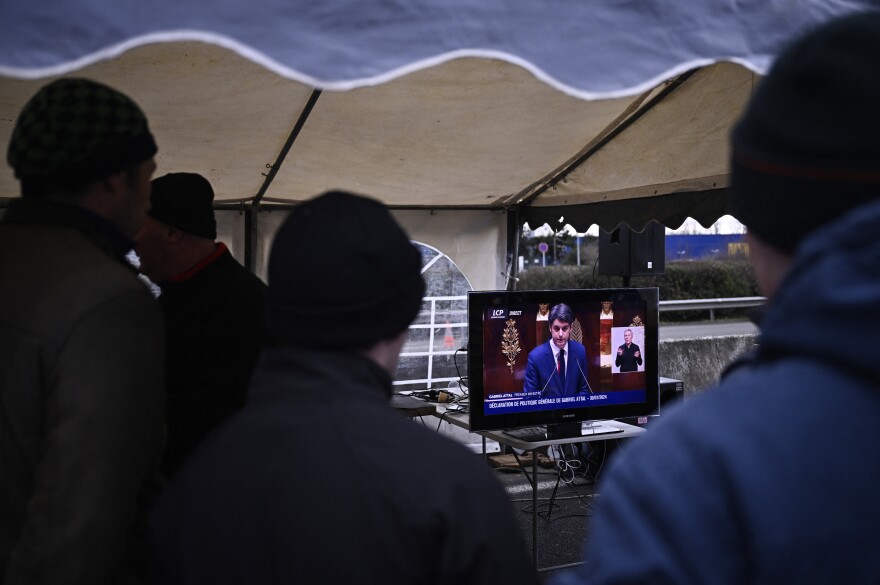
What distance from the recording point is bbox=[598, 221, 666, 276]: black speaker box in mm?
8016

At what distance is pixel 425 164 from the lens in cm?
464

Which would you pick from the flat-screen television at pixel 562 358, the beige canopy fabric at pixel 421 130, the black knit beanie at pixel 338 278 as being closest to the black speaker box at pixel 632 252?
the beige canopy fabric at pixel 421 130

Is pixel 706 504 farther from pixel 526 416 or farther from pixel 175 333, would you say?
pixel 526 416

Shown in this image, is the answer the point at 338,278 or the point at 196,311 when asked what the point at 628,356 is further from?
the point at 338,278

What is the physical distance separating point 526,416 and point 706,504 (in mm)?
3527

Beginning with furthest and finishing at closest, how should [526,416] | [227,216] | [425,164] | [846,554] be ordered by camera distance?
[227,216], [425,164], [526,416], [846,554]

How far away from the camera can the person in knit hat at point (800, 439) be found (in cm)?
63

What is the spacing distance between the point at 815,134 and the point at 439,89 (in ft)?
9.16

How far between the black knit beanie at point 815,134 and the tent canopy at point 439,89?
88cm

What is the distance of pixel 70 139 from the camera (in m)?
1.59

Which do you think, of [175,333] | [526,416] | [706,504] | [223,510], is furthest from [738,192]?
[526,416]

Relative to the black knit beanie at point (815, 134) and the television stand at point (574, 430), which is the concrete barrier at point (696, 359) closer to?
the television stand at point (574, 430)

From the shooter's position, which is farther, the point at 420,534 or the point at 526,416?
the point at 526,416

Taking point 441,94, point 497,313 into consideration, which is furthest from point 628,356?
point 441,94
